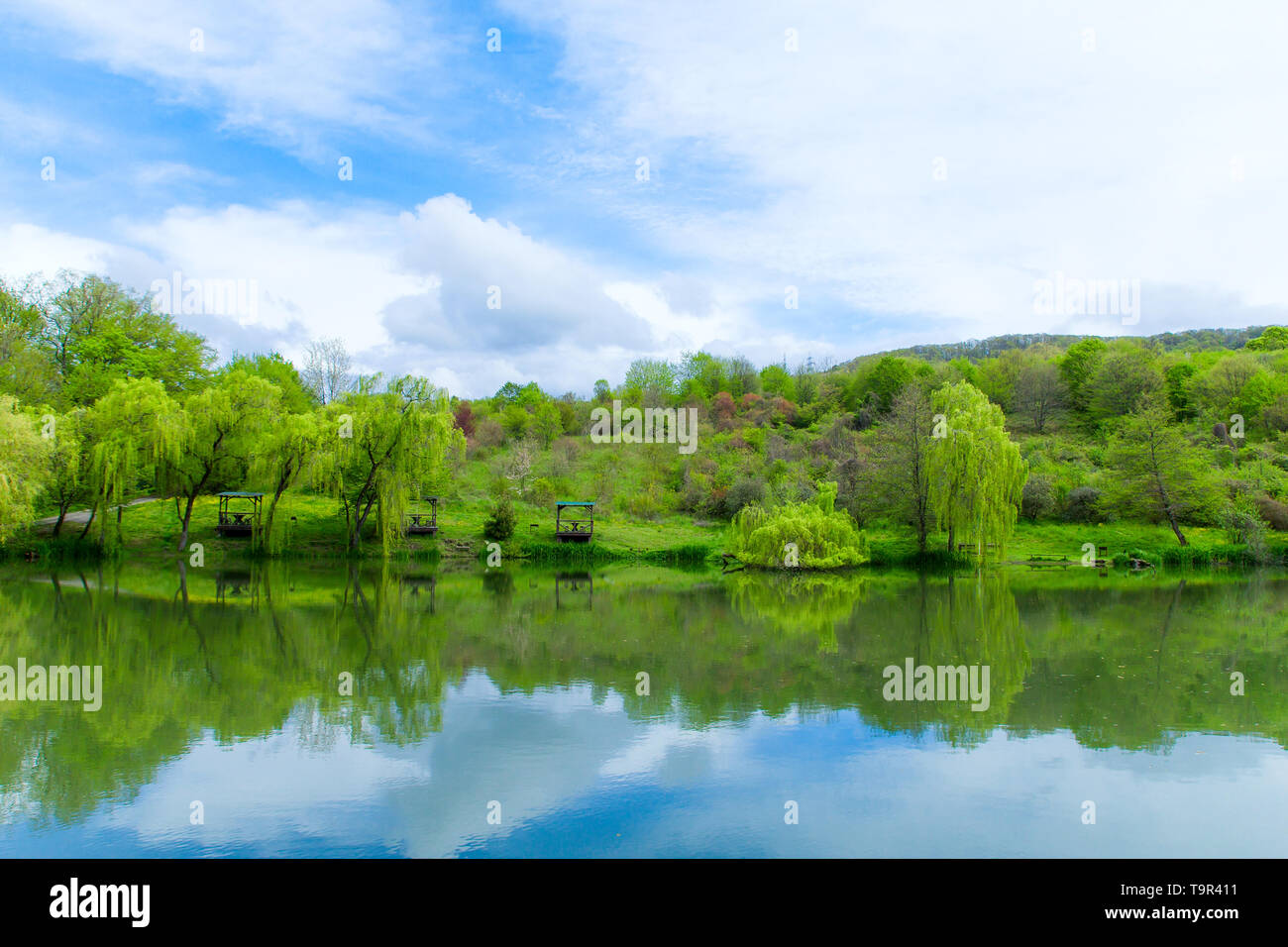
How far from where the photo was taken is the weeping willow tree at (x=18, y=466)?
22.4m

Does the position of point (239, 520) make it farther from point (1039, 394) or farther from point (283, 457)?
point (1039, 394)

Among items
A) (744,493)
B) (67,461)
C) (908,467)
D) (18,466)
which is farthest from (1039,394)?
(18,466)

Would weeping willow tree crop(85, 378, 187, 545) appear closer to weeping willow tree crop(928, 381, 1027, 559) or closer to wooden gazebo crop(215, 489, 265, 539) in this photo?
wooden gazebo crop(215, 489, 265, 539)

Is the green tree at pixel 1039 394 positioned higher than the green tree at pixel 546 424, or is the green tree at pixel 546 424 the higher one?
the green tree at pixel 1039 394

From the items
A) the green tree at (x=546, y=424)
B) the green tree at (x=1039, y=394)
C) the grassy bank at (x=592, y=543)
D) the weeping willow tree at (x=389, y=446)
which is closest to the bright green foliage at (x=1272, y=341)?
the green tree at (x=1039, y=394)

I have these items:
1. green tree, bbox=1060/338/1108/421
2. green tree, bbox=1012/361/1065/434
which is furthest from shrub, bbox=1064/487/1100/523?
green tree, bbox=1060/338/1108/421

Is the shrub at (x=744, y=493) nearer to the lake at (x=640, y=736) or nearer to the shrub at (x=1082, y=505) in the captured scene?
the shrub at (x=1082, y=505)

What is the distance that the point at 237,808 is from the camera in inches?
261

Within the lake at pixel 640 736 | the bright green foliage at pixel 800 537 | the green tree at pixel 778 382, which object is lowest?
the lake at pixel 640 736

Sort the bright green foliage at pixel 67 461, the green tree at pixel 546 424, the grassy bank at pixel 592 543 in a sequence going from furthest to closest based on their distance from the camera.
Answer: the green tree at pixel 546 424, the grassy bank at pixel 592 543, the bright green foliage at pixel 67 461

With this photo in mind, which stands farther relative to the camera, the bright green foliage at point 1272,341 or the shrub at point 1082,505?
the bright green foliage at point 1272,341

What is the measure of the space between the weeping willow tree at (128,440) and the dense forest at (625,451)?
0.27ft
